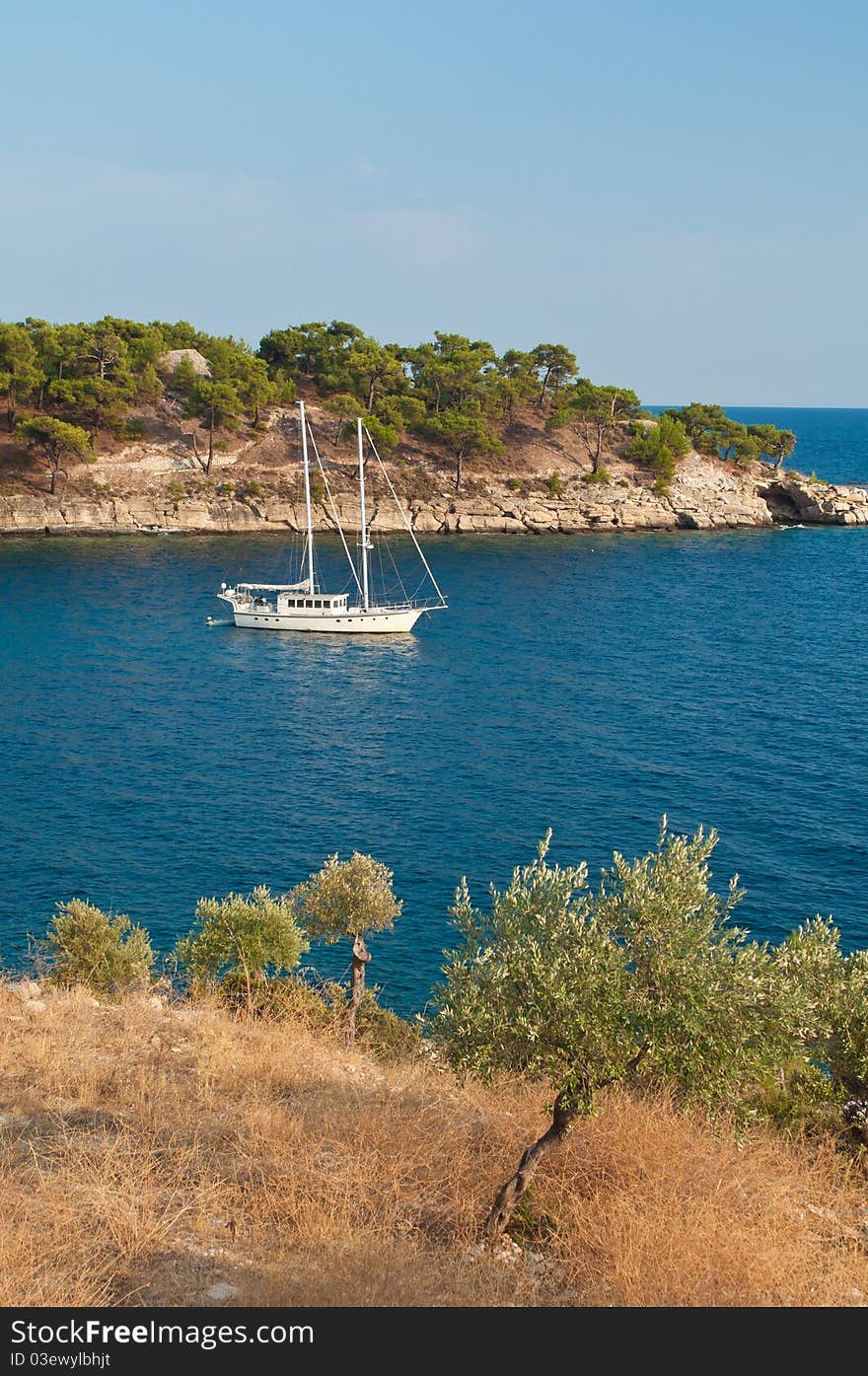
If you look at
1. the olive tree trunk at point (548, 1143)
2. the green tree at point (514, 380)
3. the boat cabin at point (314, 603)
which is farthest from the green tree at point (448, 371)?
the olive tree trunk at point (548, 1143)

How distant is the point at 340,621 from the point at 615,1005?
65137mm

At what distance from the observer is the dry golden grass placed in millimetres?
11727

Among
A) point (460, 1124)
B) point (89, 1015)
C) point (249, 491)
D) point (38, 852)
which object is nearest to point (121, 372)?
point (249, 491)

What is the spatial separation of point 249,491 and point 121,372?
22757 millimetres

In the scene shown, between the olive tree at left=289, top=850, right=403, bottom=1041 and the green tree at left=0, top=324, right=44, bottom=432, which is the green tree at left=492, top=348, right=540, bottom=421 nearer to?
the green tree at left=0, top=324, right=44, bottom=432

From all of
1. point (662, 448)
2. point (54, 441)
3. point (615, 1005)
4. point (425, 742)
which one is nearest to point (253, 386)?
point (54, 441)

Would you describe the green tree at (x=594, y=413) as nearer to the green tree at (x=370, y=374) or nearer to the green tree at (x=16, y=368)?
the green tree at (x=370, y=374)

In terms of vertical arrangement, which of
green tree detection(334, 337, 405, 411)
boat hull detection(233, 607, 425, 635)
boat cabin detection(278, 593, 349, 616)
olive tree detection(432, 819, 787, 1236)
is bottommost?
olive tree detection(432, 819, 787, 1236)

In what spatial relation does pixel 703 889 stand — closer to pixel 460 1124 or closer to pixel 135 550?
pixel 460 1124

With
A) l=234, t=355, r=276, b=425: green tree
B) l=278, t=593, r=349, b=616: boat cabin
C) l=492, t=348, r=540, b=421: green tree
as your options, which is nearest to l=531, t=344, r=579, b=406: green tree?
l=492, t=348, r=540, b=421: green tree

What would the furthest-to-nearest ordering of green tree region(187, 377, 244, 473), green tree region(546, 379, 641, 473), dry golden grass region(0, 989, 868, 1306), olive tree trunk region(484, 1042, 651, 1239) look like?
green tree region(546, 379, 641, 473) < green tree region(187, 377, 244, 473) < olive tree trunk region(484, 1042, 651, 1239) < dry golden grass region(0, 989, 868, 1306)

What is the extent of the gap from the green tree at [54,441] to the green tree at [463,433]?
3951 centimetres

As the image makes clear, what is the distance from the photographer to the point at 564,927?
13.6 m

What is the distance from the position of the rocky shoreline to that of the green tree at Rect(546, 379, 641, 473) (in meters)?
9.71
